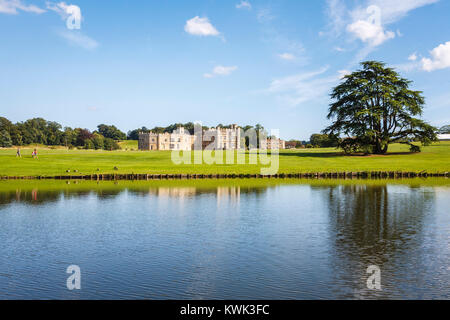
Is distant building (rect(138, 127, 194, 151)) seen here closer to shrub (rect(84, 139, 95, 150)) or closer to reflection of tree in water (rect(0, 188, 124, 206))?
shrub (rect(84, 139, 95, 150))

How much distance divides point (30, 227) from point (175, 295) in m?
12.7

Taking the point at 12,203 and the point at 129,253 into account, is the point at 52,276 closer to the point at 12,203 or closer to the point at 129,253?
the point at 129,253

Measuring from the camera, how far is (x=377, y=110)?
2945 inches

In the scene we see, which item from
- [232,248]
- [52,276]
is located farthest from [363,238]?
[52,276]

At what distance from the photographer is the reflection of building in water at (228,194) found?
103ft

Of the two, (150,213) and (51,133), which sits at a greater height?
(51,133)

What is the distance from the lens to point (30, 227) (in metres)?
21.1

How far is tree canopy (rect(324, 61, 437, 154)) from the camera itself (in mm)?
74312

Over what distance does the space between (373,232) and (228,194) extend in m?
17.0

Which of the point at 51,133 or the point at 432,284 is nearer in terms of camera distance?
the point at 432,284

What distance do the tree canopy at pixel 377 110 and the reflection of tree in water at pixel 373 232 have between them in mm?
41463

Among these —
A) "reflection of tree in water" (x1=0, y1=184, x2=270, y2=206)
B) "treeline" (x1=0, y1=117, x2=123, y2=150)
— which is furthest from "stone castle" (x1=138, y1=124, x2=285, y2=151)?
"reflection of tree in water" (x1=0, y1=184, x2=270, y2=206)

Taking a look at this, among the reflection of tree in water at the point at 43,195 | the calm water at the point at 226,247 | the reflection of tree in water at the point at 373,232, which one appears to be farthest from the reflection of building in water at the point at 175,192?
the reflection of tree in water at the point at 373,232
